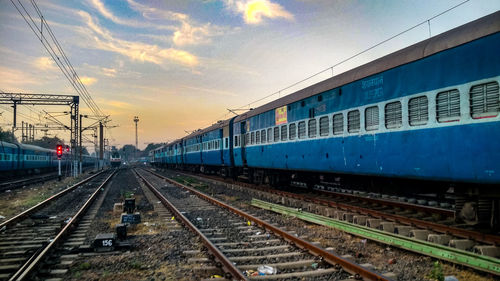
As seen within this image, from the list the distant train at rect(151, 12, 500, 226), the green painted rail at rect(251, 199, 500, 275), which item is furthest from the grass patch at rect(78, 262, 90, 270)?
the distant train at rect(151, 12, 500, 226)

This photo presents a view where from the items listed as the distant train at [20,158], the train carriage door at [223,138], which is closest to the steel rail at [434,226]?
the train carriage door at [223,138]

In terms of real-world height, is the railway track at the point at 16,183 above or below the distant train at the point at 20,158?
below

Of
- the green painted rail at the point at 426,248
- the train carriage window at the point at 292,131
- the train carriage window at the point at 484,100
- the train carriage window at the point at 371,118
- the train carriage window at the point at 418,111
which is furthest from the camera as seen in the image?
the train carriage window at the point at 292,131

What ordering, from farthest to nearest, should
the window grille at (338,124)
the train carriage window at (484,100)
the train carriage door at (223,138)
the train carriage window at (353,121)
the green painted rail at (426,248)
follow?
the train carriage door at (223,138), the window grille at (338,124), the train carriage window at (353,121), the train carriage window at (484,100), the green painted rail at (426,248)

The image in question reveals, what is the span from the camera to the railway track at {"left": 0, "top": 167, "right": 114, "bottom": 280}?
239 inches

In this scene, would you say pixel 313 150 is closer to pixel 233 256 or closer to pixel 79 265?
pixel 233 256

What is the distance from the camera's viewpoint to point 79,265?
20.3ft

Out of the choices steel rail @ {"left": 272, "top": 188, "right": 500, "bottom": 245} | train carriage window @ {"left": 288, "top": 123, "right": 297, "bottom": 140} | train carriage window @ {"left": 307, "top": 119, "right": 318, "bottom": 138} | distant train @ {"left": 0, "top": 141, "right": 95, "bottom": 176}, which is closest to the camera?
steel rail @ {"left": 272, "top": 188, "right": 500, "bottom": 245}

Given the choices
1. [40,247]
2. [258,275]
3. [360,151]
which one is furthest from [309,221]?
[40,247]

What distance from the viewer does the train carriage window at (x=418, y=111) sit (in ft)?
23.6

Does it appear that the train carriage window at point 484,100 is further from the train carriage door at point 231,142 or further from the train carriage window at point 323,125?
the train carriage door at point 231,142

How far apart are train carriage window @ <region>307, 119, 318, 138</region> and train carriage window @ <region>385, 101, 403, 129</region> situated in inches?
134

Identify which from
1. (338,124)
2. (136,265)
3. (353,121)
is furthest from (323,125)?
(136,265)

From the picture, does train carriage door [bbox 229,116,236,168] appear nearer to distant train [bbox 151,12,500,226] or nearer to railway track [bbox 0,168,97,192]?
distant train [bbox 151,12,500,226]
